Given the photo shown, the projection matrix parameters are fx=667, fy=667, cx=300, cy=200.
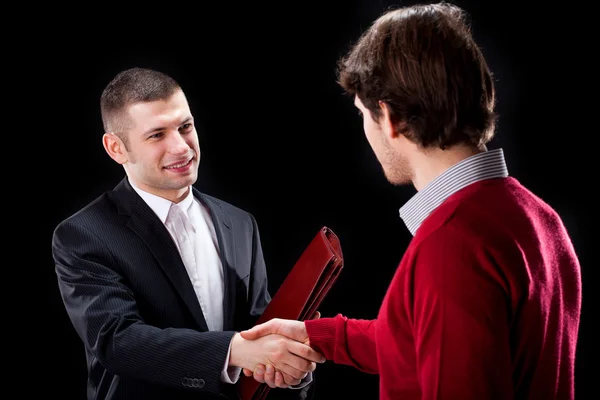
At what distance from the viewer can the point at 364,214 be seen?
134 inches

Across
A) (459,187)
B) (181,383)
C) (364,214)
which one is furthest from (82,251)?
(364,214)

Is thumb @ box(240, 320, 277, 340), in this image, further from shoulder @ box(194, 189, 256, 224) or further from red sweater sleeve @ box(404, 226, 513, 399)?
red sweater sleeve @ box(404, 226, 513, 399)

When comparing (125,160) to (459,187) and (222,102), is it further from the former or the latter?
(459,187)

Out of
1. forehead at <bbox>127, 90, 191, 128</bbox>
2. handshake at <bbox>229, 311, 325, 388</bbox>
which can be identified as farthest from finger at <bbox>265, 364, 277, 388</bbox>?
forehead at <bbox>127, 90, 191, 128</bbox>

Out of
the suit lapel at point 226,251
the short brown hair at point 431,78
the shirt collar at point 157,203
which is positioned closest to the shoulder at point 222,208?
the suit lapel at point 226,251

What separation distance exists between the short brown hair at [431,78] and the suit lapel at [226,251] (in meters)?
0.97

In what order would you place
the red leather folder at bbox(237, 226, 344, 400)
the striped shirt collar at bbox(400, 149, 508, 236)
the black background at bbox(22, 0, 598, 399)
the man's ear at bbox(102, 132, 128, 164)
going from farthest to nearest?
1. the black background at bbox(22, 0, 598, 399)
2. the man's ear at bbox(102, 132, 128, 164)
3. the red leather folder at bbox(237, 226, 344, 400)
4. the striped shirt collar at bbox(400, 149, 508, 236)

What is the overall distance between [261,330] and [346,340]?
1.02ft

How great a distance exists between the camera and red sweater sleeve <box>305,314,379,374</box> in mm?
2242

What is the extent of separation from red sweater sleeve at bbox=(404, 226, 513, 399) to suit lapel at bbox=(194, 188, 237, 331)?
108cm

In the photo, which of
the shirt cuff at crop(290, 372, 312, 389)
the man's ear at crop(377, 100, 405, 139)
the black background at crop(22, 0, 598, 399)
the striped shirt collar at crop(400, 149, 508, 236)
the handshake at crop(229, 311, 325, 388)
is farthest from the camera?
the black background at crop(22, 0, 598, 399)

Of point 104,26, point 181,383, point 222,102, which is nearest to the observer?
point 181,383

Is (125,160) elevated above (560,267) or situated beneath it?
elevated above

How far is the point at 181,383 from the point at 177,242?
1.70 ft
